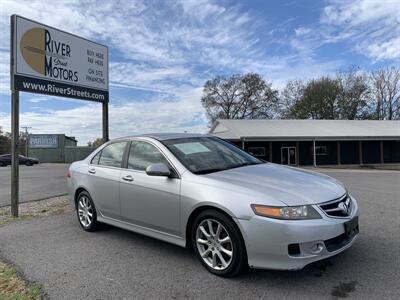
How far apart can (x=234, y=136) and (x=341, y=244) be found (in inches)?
1120

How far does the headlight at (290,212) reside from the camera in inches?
145

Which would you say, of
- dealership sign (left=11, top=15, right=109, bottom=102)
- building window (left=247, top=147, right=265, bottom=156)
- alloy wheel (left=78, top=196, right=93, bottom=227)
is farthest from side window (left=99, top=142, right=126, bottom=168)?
building window (left=247, top=147, right=265, bottom=156)

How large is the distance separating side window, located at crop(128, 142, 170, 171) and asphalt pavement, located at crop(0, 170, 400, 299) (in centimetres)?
115

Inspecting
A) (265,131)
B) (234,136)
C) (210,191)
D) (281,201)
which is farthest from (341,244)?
(265,131)

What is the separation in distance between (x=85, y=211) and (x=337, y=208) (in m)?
4.18

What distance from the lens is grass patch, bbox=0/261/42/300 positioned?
376 centimetres

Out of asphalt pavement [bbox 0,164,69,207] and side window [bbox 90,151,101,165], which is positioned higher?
side window [bbox 90,151,101,165]

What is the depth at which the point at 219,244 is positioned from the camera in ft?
13.5

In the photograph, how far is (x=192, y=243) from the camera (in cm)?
444

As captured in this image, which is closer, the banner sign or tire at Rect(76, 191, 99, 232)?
tire at Rect(76, 191, 99, 232)

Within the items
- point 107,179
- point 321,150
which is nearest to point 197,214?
point 107,179

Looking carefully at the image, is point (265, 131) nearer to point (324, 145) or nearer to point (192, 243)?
point (324, 145)

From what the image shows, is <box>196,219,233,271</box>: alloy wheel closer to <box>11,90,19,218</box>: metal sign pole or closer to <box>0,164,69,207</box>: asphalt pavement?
<box>11,90,19,218</box>: metal sign pole

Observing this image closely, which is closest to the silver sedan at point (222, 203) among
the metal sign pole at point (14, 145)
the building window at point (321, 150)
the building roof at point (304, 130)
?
the metal sign pole at point (14, 145)
